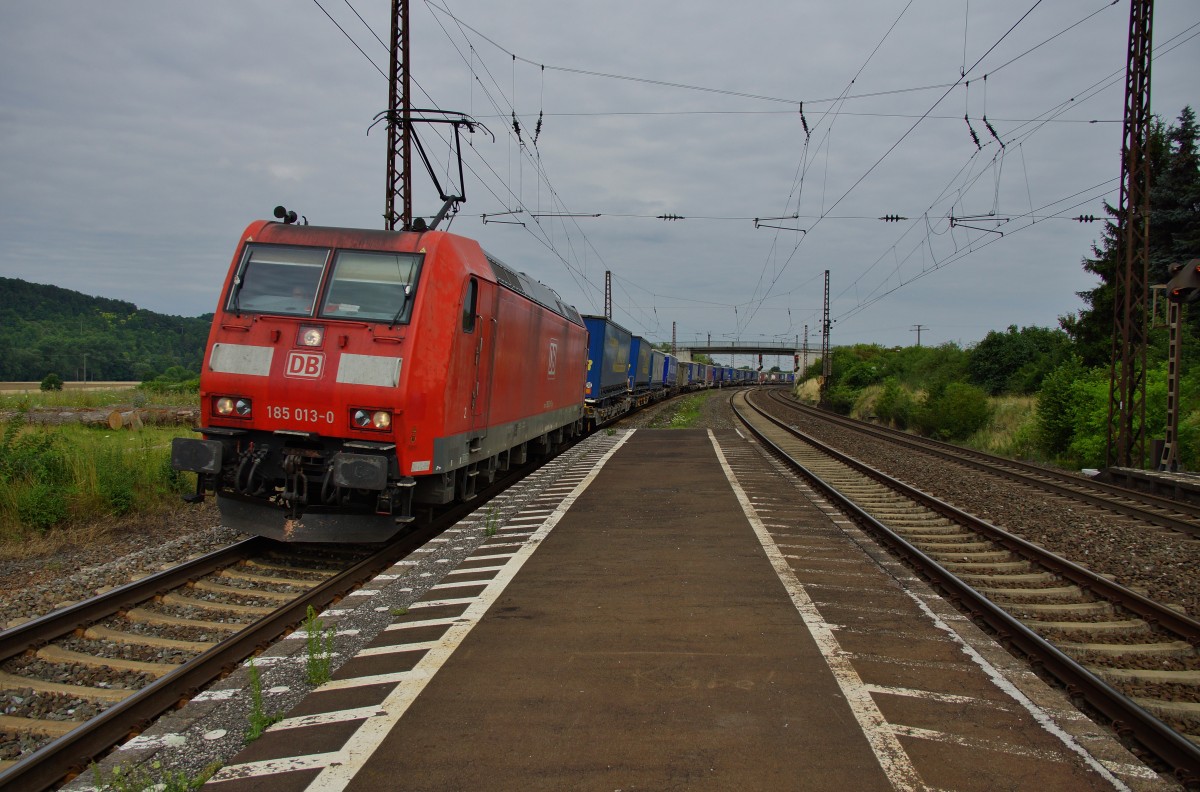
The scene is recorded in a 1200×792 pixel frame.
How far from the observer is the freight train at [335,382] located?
23.2 ft

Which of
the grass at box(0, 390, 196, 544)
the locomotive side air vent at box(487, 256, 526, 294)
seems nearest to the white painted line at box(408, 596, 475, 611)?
the locomotive side air vent at box(487, 256, 526, 294)

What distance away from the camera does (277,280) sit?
7703 mm

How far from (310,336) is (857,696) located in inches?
227

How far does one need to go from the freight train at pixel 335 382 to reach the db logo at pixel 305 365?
0.5 inches

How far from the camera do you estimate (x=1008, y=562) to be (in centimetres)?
787

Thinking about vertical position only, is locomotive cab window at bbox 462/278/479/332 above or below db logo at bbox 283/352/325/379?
above

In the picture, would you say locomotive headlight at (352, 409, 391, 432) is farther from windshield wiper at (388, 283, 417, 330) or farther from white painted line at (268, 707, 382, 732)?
white painted line at (268, 707, 382, 732)

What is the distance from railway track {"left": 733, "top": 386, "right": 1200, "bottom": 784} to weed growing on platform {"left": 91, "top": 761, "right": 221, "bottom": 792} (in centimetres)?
433

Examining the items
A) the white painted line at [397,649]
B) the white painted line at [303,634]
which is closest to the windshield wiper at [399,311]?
the white painted line at [303,634]

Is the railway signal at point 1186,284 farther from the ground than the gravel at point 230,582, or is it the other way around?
the railway signal at point 1186,284

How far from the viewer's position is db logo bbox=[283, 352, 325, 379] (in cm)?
723

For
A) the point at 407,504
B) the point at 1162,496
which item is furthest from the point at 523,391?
the point at 1162,496

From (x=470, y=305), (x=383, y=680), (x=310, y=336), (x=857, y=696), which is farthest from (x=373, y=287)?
(x=857, y=696)

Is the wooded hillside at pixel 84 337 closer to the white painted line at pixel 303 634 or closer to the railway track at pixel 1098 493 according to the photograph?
the railway track at pixel 1098 493
